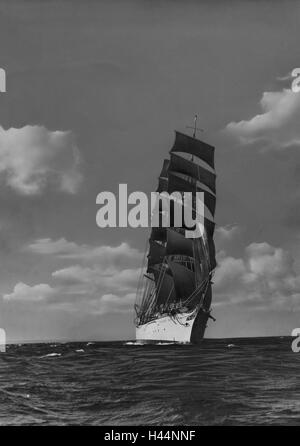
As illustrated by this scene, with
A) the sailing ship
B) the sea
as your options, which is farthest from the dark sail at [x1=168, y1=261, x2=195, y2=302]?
the sea

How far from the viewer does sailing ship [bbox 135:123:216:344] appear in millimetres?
76688

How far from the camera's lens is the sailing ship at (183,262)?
3019 inches

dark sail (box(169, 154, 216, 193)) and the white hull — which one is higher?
dark sail (box(169, 154, 216, 193))

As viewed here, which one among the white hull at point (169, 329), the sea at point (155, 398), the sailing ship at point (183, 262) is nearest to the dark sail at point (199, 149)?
the sailing ship at point (183, 262)

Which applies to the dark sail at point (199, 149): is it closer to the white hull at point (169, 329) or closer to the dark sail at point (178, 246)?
the dark sail at point (178, 246)

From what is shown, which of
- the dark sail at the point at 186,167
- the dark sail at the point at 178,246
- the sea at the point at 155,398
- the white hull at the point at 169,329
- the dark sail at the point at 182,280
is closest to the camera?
the sea at the point at 155,398

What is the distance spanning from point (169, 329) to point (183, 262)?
991 cm

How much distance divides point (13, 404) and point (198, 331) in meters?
59.6

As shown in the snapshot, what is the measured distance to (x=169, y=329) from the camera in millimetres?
82438

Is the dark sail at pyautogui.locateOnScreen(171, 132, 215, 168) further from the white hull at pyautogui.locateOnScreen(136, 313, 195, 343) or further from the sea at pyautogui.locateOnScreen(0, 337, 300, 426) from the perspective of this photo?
the sea at pyautogui.locateOnScreen(0, 337, 300, 426)

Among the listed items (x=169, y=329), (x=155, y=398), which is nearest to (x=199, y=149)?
(x=169, y=329)

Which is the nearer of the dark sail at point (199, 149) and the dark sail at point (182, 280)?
the dark sail at point (199, 149)

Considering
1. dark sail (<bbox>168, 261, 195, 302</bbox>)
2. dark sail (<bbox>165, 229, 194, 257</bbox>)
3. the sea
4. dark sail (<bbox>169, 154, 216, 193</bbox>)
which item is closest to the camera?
the sea
